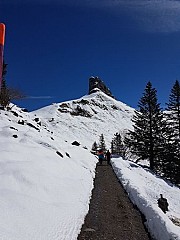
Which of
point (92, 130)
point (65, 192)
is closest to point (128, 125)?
point (92, 130)

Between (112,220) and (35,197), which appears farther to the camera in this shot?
(112,220)

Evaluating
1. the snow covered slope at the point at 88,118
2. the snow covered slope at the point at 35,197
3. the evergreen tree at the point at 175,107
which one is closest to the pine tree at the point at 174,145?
the evergreen tree at the point at 175,107

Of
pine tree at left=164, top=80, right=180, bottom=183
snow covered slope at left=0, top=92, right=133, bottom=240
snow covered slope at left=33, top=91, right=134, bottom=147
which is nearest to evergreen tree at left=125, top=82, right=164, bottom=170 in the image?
pine tree at left=164, top=80, right=180, bottom=183

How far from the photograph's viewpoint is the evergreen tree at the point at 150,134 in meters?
30.0

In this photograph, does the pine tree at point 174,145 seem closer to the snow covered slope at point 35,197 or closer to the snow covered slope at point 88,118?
the snow covered slope at point 35,197

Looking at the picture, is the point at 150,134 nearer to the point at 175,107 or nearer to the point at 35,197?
the point at 175,107

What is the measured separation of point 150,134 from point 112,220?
77.4ft

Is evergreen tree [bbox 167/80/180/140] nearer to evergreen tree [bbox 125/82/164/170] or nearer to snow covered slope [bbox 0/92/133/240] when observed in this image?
evergreen tree [bbox 125/82/164/170]

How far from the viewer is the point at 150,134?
30.8 meters

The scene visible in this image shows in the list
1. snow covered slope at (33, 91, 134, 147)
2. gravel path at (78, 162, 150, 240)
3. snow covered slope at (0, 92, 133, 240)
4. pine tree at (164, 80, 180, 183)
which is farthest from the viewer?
snow covered slope at (33, 91, 134, 147)

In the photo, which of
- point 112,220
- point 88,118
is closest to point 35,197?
point 112,220

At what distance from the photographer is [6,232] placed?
5.00m

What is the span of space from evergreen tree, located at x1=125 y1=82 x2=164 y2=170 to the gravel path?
19052 mm

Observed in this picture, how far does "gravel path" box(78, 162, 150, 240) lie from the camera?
6.93 metres
